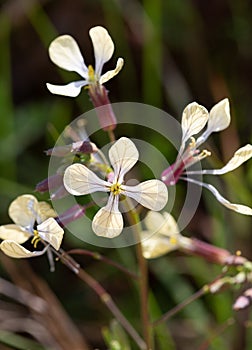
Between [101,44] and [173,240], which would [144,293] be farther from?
[101,44]

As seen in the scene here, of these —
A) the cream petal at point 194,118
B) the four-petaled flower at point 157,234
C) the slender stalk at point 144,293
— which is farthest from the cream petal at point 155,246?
the cream petal at point 194,118

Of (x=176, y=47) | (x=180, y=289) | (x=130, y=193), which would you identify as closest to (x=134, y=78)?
(x=176, y=47)

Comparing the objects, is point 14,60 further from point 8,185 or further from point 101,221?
point 101,221

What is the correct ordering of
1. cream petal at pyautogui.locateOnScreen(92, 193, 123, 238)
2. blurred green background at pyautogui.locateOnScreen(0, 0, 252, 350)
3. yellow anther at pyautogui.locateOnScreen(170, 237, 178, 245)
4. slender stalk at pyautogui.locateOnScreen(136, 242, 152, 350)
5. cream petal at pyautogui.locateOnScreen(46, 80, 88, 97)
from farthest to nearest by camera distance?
blurred green background at pyautogui.locateOnScreen(0, 0, 252, 350), yellow anther at pyautogui.locateOnScreen(170, 237, 178, 245), slender stalk at pyautogui.locateOnScreen(136, 242, 152, 350), cream petal at pyautogui.locateOnScreen(46, 80, 88, 97), cream petal at pyautogui.locateOnScreen(92, 193, 123, 238)

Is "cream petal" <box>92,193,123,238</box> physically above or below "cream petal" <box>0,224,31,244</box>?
below

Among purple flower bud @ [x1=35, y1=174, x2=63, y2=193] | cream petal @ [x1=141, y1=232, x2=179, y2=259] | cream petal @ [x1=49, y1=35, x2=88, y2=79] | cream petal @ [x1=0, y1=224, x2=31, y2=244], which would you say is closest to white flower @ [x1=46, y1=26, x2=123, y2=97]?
cream petal @ [x1=49, y1=35, x2=88, y2=79]

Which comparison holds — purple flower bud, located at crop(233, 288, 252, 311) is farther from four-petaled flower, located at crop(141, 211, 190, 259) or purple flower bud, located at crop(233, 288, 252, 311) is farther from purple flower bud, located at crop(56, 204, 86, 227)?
purple flower bud, located at crop(56, 204, 86, 227)

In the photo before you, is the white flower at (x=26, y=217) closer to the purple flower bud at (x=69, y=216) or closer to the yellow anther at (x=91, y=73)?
the purple flower bud at (x=69, y=216)
